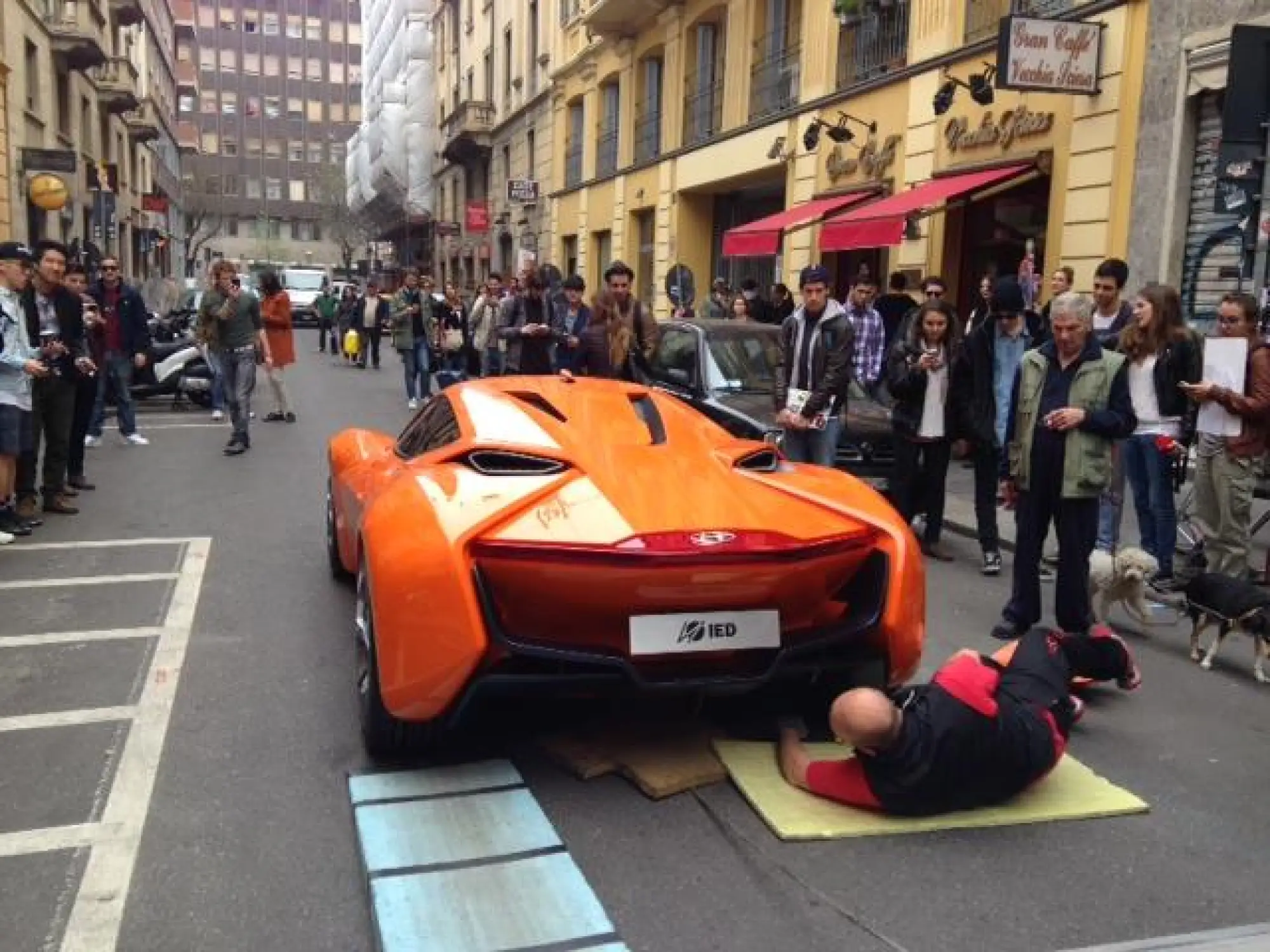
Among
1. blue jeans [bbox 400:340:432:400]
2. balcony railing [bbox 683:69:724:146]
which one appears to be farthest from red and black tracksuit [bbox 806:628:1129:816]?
balcony railing [bbox 683:69:724:146]

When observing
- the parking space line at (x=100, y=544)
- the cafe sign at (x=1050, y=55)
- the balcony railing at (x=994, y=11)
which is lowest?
the parking space line at (x=100, y=544)

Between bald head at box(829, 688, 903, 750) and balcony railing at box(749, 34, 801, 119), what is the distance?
54.7 ft

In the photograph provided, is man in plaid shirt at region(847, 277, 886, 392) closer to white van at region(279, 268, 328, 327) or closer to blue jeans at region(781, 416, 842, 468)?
blue jeans at region(781, 416, 842, 468)

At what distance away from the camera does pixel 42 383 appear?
26.1 feet

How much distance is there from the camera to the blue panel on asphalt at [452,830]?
10.4 feet

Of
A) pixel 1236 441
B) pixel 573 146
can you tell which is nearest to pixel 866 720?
pixel 1236 441

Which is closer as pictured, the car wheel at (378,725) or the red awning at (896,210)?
the car wheel at (378,725)

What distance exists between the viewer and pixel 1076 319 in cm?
509

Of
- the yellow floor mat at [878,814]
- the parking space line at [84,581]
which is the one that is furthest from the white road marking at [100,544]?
the yellow floor mat at [878,814]

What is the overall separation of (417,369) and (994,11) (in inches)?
344

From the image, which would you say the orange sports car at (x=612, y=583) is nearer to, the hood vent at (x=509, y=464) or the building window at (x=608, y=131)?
the hood vent at (x=509, y=464)

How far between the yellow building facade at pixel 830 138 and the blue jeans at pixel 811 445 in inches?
189

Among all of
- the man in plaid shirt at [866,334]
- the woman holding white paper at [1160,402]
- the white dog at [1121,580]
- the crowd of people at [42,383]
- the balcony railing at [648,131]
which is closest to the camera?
the white dog at [1121,580]
